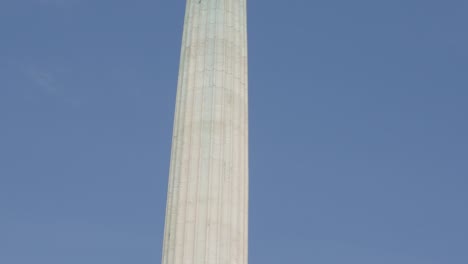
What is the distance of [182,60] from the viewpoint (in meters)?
46.0

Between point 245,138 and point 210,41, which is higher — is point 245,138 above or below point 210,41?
below

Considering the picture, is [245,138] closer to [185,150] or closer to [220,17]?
[185,150]

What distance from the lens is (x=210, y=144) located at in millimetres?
42031

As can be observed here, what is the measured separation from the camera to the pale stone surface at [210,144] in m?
40.0

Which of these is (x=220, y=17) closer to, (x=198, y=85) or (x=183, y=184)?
(x=198, y=85)

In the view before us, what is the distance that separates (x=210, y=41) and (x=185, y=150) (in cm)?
664

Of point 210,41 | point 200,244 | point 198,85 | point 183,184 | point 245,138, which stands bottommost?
point 200,244

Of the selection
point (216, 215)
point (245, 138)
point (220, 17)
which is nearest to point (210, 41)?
point (220, 17)

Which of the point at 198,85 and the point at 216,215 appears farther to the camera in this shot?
the point at 198,85

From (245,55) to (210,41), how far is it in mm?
2075

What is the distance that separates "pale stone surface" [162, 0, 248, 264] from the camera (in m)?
40.0

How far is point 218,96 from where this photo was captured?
43.3m

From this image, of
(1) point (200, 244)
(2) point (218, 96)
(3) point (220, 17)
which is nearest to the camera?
(1) point (200, 244)

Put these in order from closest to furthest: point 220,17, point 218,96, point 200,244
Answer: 1. point 200,244
2. point 218,96
3. point 220,17
